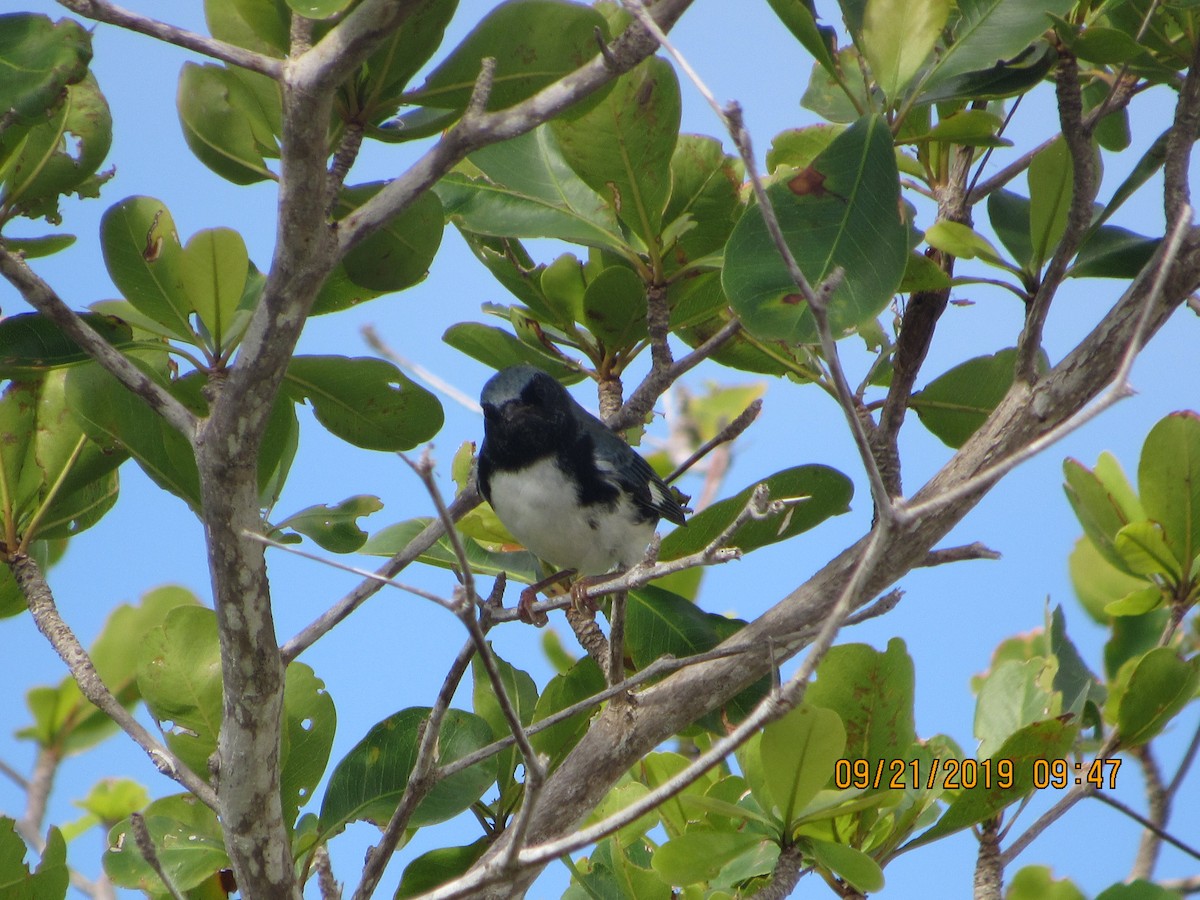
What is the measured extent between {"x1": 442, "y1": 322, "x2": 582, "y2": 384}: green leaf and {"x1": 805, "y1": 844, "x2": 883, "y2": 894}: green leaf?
150cm

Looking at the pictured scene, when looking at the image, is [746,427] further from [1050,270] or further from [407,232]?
[407,232]

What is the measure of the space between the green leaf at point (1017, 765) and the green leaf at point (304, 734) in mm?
1387

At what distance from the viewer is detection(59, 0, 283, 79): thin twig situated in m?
1.78

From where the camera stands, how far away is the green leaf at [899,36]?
2.31 meters

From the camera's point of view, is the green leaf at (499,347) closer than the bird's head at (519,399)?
Yes

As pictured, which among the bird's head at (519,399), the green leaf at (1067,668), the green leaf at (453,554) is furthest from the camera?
the bird's head at (519,399)

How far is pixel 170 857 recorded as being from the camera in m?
2.43

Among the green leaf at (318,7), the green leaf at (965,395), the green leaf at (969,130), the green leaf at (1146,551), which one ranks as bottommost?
the green leaf at (1146,551)

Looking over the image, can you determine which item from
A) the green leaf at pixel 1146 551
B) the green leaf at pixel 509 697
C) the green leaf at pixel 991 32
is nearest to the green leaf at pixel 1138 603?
the green leaf at pixel 1146 551

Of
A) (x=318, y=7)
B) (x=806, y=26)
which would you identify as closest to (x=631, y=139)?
(x=806, y=26)

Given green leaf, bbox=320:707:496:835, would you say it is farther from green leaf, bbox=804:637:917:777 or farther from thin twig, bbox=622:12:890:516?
thin twig, bbox=622:12:890:516

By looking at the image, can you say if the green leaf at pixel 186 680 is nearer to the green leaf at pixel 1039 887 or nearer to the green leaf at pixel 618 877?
the green leaf at pixel 618 877

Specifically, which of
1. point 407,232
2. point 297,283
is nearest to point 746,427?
point 407,232

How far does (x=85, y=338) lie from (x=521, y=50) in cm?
99
